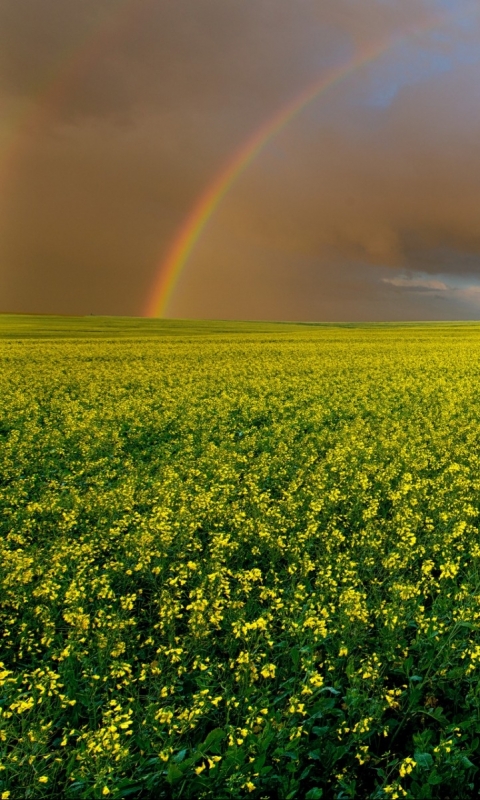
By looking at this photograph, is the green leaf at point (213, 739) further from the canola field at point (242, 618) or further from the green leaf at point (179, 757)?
the green leaf at point (179, 757)

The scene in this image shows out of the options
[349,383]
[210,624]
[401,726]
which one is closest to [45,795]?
[210,624]

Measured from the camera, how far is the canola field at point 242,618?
4125 millimetres

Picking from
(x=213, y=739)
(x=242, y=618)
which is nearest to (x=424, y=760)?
(x=213, y=739)

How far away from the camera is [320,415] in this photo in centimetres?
1766

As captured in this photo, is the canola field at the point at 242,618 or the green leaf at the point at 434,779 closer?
the green leaf at the point at 434,779

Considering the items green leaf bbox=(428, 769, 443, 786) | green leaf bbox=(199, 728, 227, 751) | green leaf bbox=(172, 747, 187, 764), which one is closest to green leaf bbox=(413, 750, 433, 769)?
green leaf bbox=(428, 769, 443, 786)

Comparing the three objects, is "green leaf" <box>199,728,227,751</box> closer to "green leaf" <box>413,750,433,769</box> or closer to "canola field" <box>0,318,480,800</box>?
"canola field" <box>0,318,480,800</box>

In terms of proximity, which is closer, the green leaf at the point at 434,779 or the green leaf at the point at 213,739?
the green leaf at the point at 434,779

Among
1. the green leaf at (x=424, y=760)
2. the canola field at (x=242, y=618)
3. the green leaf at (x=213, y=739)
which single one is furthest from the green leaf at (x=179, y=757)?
the green leaf at (x=424, y=760)

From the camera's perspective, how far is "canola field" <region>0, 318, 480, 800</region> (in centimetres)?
412

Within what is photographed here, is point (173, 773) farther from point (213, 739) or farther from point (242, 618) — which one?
point (242, 618)

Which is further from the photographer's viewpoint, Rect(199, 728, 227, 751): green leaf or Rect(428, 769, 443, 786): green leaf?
Rect(199, 728, 227, 751): green leaf

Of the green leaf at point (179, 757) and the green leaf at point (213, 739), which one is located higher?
the green leaf at point (213, 739)

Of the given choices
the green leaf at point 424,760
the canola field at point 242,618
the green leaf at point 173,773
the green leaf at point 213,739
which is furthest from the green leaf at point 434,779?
the green leaf at point 173,773
